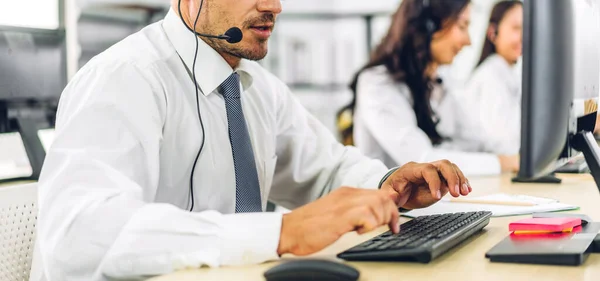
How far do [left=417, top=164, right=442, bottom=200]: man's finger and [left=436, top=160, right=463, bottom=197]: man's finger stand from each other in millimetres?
13

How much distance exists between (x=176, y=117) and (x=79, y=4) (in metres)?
1.81

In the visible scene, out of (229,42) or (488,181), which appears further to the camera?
(488,181)

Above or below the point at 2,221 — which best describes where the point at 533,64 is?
above

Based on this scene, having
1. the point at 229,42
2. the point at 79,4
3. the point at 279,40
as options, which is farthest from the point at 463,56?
the point at 229,42

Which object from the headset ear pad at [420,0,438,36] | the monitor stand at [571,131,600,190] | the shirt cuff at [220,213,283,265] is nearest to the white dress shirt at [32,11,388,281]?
the shirt cuff at [220,213,283,265]

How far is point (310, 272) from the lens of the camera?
0.75 m

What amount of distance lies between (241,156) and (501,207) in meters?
0.52

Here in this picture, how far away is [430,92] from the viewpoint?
280cm

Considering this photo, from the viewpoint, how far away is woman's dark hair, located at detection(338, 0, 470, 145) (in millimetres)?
2750

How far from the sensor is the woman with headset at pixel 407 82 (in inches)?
105

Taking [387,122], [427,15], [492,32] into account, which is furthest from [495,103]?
[387,122]

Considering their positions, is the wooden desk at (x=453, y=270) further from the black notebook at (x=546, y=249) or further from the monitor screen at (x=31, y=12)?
the monitor screen at (x=31, y=12)

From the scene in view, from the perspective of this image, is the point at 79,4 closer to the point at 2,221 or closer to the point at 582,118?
the point at 2,221

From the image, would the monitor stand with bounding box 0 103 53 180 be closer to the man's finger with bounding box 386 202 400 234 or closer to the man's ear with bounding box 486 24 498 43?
the man's finger with bounding box 386 202 400 234
